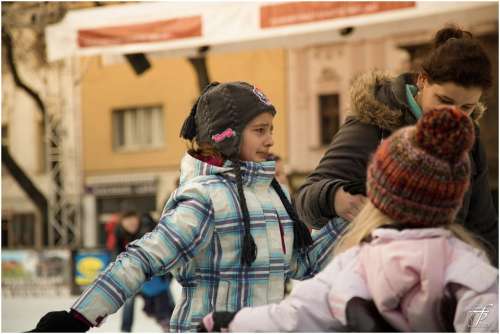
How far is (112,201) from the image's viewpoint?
29.9 metres

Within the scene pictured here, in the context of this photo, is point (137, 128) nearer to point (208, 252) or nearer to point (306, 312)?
point (208, 252)

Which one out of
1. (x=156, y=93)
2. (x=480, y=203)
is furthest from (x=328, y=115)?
(x=480, y=203)

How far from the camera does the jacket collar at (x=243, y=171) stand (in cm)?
289

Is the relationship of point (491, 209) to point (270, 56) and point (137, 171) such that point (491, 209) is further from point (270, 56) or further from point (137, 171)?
point (137, 171)

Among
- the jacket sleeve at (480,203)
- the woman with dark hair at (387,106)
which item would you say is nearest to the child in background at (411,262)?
the woman with dark hair at (387,106)

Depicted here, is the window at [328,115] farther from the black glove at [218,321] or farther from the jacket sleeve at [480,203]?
the black glove at [218,321]

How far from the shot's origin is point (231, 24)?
1066cm

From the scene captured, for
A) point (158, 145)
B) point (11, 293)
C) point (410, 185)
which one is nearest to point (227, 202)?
point (410, 185)

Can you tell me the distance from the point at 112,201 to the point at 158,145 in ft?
6.78

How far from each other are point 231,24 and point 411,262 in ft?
28.6

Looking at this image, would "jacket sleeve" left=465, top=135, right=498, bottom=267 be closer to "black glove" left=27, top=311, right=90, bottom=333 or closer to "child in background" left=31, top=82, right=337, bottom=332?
"child in background" left=31, top=82, right=337, bottom=332

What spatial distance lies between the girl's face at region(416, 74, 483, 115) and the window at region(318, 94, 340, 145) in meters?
23.2

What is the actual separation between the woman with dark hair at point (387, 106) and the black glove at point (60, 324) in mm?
723

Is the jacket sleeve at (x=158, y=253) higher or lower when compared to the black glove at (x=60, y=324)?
higher
